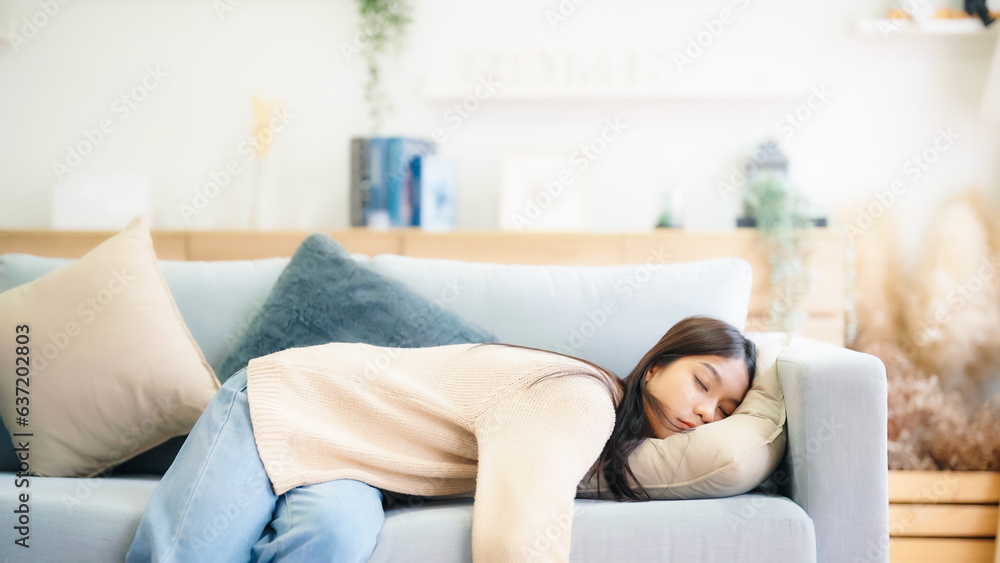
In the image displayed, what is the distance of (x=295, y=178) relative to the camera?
8.96 feet

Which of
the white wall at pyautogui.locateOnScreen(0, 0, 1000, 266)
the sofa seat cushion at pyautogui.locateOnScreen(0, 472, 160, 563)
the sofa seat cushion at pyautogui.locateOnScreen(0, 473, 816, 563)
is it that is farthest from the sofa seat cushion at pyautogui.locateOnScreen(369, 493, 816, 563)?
the white wall at pyautogui.locateOnScreen(0, 0, 1000, 266)

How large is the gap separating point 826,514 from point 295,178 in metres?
2.20

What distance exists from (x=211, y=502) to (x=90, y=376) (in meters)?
0.55

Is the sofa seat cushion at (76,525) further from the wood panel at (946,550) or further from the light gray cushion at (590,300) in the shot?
the wood panel at (946,550)

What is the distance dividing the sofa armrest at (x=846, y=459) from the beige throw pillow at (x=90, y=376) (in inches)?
46.1

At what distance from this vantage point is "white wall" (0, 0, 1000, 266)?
2549mm

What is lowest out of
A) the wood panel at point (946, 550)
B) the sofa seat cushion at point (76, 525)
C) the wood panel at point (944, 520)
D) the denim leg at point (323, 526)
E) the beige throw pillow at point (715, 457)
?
the wood panel at point (946, 550)

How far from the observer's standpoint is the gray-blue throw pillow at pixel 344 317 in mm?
1498

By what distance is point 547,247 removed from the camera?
231 cm

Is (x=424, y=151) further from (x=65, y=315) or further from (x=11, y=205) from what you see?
(x=11, y=205)

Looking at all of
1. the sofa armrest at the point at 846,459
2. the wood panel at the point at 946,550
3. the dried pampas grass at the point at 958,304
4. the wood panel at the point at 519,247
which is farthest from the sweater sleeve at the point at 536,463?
the dried pampas grass at the point at 958,304

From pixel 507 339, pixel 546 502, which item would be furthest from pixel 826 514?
pixel 507 339

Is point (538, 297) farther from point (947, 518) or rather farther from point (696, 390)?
point (947, 518)

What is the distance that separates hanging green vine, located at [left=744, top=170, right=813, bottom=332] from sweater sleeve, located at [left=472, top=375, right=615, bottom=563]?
1272 millimetres
